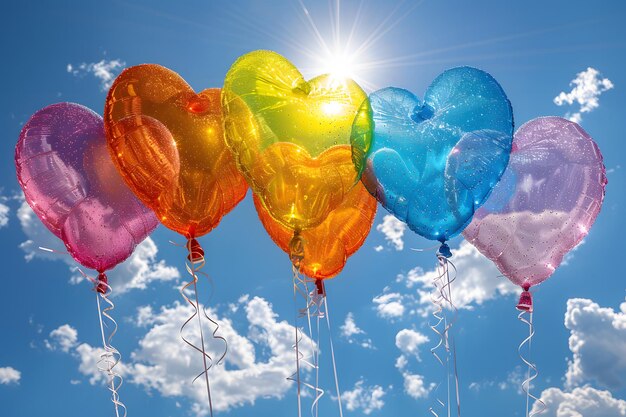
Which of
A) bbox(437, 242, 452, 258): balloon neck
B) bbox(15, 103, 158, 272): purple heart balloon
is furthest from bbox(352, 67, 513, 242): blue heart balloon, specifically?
bbox(15, 103, 158, 272): purple heart balloon

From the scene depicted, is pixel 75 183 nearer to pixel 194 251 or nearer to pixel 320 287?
pixel 194 251

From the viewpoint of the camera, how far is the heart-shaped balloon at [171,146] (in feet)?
14.8

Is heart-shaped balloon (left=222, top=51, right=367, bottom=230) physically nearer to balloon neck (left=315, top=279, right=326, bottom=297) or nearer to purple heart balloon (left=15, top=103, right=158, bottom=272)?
balloon neck (left=315, top=279, right=326, bottom=297)

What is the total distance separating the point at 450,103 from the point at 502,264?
1251 mm

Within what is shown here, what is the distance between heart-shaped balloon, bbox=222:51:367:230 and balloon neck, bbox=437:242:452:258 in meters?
0.69

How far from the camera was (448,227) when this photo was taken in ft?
15.0

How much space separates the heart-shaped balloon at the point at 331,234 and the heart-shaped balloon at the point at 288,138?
0.42 metres

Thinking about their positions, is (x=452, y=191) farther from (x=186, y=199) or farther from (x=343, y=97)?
(x=186, y=199)

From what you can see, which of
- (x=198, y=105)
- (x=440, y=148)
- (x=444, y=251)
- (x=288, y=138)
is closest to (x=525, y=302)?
(x=444, y=251)

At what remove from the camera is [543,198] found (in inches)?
193

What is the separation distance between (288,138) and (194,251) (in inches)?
37.8

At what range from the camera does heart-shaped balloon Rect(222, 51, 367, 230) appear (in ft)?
14.1

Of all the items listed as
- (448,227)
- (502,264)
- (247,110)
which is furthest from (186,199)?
(502,264)

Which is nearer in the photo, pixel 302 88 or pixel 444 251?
pixel 302 88
